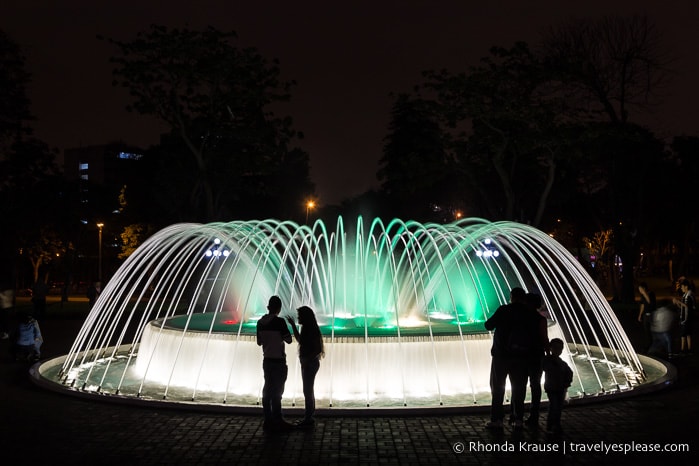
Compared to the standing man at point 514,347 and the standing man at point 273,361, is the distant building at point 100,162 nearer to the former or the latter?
the standing man at point 273,361

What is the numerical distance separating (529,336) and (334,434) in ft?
9.61

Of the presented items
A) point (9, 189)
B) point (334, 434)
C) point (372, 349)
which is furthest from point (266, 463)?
point (9, 189)

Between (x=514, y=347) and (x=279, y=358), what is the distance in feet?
10.4

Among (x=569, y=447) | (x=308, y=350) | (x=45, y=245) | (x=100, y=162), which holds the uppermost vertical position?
(x=100, y=162)

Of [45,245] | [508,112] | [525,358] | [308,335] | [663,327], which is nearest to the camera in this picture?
[525,358]

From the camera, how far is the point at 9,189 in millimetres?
42312

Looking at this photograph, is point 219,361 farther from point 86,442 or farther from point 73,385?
point 86,442

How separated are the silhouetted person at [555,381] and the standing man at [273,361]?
351 centimetres

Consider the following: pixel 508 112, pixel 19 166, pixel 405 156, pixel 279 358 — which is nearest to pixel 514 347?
pixel 279 358

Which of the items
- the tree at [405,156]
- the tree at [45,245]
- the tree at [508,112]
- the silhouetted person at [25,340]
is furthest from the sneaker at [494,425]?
the tree at [405,156]

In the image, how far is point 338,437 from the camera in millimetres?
9500

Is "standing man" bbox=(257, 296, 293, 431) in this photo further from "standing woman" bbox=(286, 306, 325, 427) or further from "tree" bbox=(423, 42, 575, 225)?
"tree" bbox=(423, 42, 575, 225)

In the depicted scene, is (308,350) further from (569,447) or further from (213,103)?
(213,103)

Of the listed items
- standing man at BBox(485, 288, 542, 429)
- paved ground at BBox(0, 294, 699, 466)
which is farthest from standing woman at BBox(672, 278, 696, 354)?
standing man at BBox(485, 288, 542, 429)
